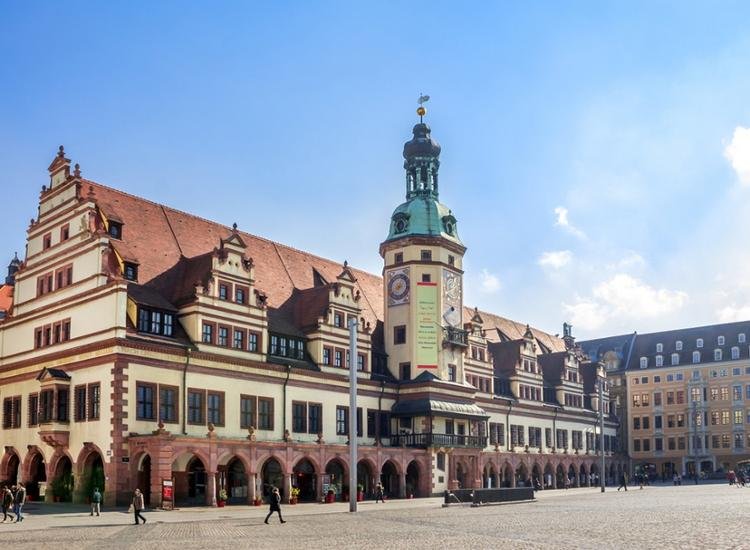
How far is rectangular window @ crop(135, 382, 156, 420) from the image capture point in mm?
54938

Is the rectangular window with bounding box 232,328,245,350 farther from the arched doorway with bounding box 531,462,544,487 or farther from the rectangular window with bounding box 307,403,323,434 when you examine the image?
the arched doorway with bounding box 531,462,544,487

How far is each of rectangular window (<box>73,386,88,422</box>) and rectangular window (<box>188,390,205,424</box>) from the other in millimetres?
6222

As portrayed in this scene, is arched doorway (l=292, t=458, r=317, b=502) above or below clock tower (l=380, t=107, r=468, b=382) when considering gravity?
below

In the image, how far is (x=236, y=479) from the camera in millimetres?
61375

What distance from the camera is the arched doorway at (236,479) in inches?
2375

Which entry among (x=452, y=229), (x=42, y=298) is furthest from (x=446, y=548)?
(x=452, y=229)

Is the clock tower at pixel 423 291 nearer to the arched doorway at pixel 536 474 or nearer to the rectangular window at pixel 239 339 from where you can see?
the rectangular window at pixel 239 339

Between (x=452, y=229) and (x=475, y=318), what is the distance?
36.0 feet

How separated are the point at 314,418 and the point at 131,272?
58.3ft

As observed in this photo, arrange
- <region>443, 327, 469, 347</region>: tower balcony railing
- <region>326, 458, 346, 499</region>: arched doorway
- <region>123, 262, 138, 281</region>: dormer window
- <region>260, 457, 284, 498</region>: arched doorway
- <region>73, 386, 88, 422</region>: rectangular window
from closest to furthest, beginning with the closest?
1. <region>73, 386, 88, 422</region>: rectangular window
2. <region>123, 262, 138, 281</region>: dormer window
3. <region>260, 457, 284, 498</region>: arched doorway
4. <region>326, 458, 346, 499</region>: arched doorway
5. <region>443, 327, 469, 347</region>: tower balcony railing

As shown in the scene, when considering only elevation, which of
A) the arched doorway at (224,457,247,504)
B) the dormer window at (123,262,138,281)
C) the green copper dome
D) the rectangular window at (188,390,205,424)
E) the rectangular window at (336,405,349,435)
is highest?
the green copper dome

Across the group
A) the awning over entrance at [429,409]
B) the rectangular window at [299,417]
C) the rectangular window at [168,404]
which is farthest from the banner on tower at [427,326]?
the rectangular window at [168,404]

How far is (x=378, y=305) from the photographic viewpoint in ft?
275

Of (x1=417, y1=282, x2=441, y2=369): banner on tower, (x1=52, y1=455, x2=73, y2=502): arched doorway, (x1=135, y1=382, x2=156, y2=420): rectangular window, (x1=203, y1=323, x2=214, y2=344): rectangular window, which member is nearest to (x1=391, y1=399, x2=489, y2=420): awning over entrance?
(x1=417, y1=282, x2=441, y2=369): banner on tower
